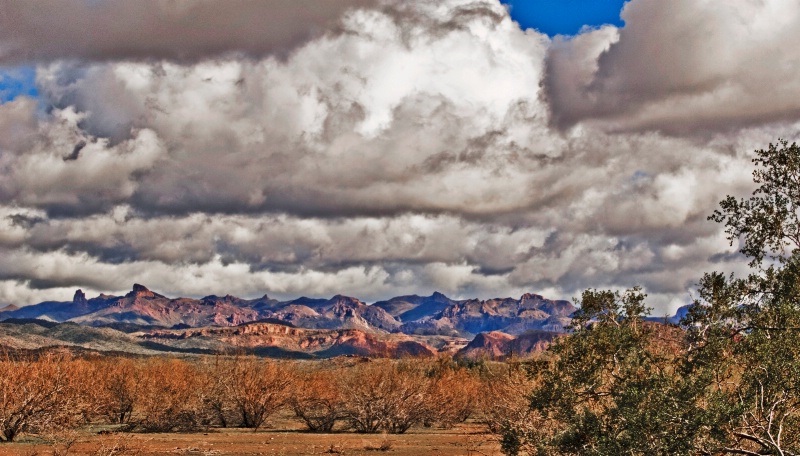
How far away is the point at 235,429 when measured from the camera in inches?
2430

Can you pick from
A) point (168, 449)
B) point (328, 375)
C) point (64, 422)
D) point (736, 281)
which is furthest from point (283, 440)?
point (736, 281)

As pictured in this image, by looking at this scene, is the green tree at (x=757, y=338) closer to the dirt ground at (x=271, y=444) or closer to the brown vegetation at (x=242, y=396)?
the dirt ground at (x=271, y=444)

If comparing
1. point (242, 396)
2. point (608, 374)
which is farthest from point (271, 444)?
point (608, 374)

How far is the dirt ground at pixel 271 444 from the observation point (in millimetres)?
39503

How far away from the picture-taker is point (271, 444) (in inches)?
1885

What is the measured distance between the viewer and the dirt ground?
130 feet

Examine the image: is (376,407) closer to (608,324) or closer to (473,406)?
(473,406)

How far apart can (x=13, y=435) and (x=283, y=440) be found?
53.7 ft

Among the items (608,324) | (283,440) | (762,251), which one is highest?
(762,251)

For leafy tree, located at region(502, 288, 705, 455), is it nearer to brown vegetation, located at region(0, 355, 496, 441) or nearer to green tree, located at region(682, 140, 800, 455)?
green tree, located at region(682, 140, 800, 455)

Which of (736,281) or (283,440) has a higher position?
(736,281)

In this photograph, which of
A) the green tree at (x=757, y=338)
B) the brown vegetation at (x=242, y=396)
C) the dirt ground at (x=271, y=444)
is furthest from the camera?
the brown vegetation at (x=242, y=396)

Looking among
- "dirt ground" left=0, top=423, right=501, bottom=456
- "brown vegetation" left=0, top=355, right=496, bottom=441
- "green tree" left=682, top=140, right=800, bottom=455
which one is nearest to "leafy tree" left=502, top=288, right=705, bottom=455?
"green tree" left=682, top=140, right=800, bottom=455

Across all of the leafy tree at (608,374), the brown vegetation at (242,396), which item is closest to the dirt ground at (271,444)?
the brown vegetation at (242,396)
